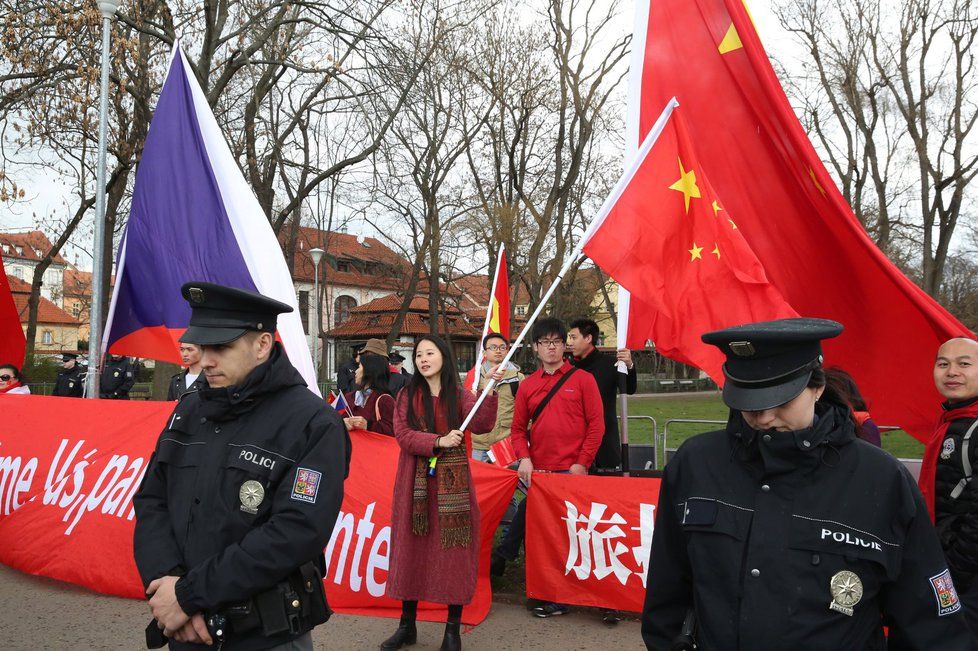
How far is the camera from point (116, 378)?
11.6 metres

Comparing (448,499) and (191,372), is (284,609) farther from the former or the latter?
(191,372)

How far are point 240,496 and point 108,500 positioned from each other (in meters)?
4.12

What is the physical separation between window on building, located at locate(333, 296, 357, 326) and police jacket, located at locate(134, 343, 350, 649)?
54.6 meters

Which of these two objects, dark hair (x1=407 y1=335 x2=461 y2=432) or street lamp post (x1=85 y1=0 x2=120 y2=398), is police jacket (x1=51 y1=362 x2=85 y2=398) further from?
dark hair (x1=407 y1=335 x2=461 y2=432)

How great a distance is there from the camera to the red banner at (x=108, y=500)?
17.9 feet

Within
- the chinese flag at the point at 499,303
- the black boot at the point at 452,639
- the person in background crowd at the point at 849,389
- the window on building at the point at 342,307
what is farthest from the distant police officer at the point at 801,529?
the window on building at the point at 342,307

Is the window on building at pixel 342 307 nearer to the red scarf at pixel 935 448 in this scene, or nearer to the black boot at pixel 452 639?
the black boot at pixel 452 639

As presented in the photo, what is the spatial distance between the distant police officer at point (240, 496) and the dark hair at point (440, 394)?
1969mm

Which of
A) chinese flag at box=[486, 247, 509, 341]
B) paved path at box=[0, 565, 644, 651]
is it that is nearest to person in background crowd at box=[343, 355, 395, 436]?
paved path at box=[0, 565, 644, 651]

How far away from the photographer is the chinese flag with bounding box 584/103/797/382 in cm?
468

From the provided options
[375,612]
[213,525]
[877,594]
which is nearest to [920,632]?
[877,594]

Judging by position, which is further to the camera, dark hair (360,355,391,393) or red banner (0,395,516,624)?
dark hair (360,355,391,393)

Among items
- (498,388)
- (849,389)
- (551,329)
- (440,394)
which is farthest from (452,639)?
(498,388)

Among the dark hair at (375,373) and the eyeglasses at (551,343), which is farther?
the dark hair at (375,373)
